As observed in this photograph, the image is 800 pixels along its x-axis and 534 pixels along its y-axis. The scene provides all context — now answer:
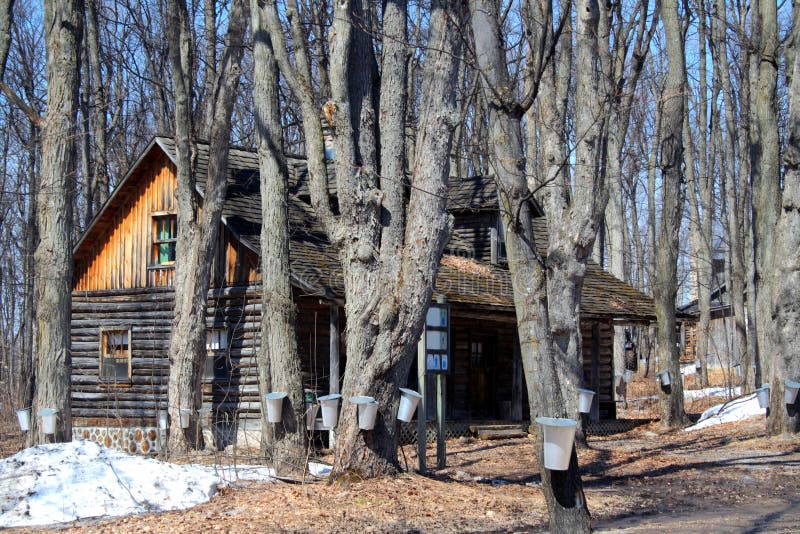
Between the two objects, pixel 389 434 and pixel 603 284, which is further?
pixel 603 284

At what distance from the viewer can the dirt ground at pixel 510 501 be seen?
898 cm

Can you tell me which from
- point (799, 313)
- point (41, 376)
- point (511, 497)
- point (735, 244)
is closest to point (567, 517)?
point (511, 497)

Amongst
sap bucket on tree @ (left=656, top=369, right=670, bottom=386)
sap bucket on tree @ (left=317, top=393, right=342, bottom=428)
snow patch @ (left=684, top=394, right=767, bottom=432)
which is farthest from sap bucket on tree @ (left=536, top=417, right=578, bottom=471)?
snow patch @ (left=684, top=394, right=767, bottom=432)

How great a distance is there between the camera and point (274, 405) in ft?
41.9

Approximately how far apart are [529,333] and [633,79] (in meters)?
8.52

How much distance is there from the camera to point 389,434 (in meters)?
10.7

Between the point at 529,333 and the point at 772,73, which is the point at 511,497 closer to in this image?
the point at 529,333

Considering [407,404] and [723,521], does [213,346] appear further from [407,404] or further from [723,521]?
[723,521]

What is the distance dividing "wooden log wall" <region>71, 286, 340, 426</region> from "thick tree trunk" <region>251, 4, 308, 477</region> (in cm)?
338

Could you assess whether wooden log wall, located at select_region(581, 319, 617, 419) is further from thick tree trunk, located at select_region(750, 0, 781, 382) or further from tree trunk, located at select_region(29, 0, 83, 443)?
tree trunk, located at select_region(29, 0, 83, 443)

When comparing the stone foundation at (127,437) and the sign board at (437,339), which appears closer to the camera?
the sign board at (437,339)

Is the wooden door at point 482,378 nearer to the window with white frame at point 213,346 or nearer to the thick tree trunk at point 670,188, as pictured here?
the thick tree trunk at point 670,188

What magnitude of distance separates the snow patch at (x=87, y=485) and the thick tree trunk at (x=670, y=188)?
38.8 ft

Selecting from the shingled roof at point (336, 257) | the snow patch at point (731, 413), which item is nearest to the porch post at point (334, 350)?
the shingled roof at point (336, 257)
